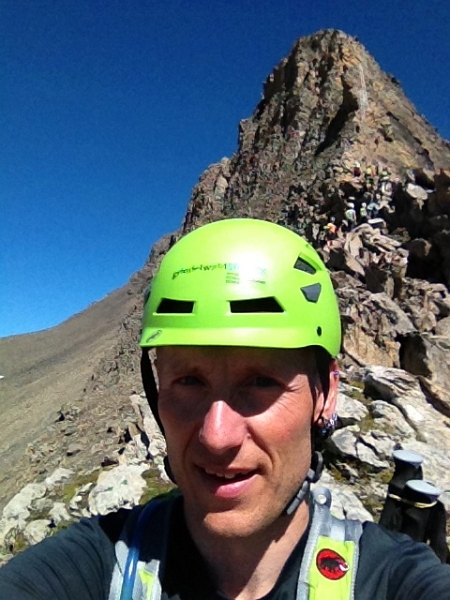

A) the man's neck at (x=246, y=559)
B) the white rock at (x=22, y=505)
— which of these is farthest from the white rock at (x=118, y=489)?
the man's neck at (x=246, y=559)

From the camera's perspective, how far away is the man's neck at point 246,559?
2123 mm

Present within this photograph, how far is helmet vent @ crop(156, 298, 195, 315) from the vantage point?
250 centimetres

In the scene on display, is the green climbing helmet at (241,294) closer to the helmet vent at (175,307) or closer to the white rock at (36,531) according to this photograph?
the helmet vent at (175,307)

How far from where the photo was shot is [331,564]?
2.07 m

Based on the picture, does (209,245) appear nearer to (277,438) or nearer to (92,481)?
(277,438)

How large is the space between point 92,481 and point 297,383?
1012cm

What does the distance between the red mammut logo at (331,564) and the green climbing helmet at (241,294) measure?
944 millimetres

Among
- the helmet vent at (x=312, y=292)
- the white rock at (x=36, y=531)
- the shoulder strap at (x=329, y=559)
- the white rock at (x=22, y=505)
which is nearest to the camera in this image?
the shoulder strap at (x=329, y=559)

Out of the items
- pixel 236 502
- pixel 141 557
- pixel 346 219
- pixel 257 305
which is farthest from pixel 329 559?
pixel 346 219

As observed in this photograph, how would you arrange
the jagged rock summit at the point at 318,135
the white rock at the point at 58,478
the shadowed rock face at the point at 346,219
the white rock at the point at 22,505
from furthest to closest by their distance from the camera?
the jagged rock summit at the point at 318,135, the shadowed rock face at the point at 346,219, the white rock at the point at 58,478, the white rock at the point at 22,505

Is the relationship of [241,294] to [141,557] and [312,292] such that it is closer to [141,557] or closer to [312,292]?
[312,292]

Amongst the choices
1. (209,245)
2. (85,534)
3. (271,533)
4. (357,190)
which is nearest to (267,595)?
(271,533)

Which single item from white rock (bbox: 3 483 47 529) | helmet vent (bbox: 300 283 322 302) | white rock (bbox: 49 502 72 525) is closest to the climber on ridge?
helmet vent (bbox: 300 283 322 302)

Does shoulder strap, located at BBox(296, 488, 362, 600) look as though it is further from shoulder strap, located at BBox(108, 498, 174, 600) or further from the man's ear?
shoulder strap, located at BBox(108, 498, 174, 600)
